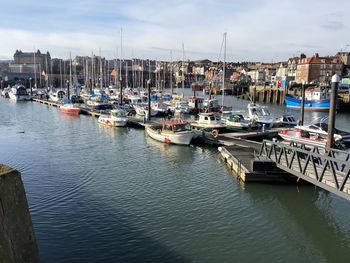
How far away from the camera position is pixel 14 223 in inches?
417

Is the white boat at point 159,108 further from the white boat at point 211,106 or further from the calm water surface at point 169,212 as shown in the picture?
the calm water surface at point 169,212

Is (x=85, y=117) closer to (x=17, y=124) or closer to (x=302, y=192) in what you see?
(x=17, y=124)

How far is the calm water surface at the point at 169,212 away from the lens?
1454 centimetres

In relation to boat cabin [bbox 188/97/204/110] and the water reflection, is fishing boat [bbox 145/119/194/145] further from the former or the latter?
boat cabin [bbox 188/97/204/110]

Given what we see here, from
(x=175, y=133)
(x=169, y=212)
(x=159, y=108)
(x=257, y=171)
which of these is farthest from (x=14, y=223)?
(x=159, y=108)

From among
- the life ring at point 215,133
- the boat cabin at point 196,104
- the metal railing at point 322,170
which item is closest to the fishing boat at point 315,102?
the boat cabin at point 196,104

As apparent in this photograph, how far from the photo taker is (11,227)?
34.2 ft

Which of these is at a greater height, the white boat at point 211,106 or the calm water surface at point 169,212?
the white boat at point 211,106

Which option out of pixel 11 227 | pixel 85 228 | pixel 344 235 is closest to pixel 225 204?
pixel 344 235

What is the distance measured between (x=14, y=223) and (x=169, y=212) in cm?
887

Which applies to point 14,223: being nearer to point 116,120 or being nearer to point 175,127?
point 175,127

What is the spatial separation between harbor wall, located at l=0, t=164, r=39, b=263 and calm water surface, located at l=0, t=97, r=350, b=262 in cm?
284

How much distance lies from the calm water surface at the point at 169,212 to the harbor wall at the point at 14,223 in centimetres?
284

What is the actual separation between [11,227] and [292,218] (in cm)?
1273
